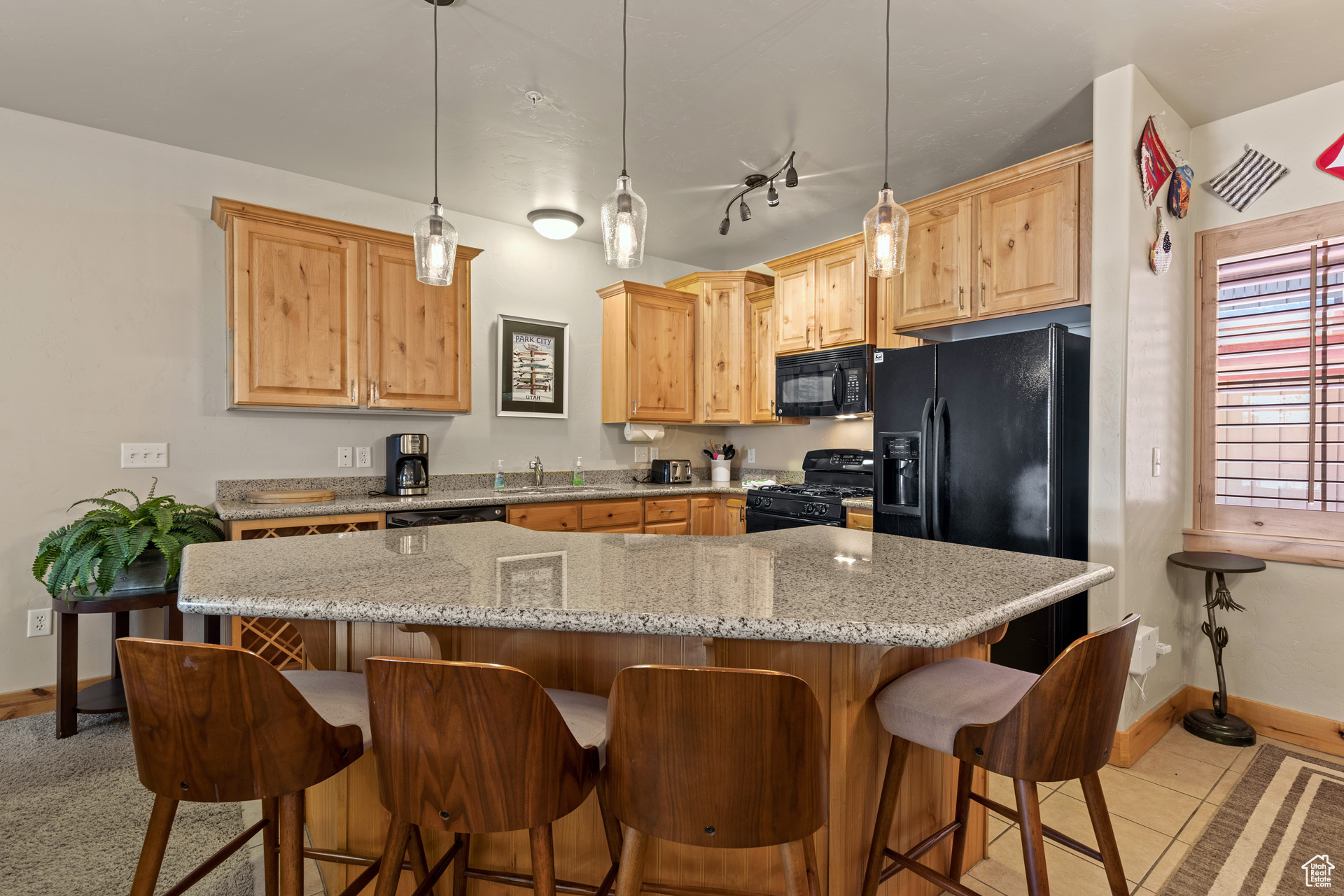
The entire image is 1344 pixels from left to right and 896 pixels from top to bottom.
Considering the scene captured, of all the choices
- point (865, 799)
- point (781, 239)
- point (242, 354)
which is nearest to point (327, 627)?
point (865, 799)

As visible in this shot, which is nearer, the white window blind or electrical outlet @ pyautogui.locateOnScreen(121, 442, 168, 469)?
the white window blind

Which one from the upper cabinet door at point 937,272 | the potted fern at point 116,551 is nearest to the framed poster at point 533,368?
the potted fern at point 116,551

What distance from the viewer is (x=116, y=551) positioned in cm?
253

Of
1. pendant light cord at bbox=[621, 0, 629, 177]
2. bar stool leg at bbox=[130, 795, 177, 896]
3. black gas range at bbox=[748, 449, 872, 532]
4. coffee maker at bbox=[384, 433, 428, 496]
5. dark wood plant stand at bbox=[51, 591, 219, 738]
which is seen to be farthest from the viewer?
black gas range at bbox=[748, 449, 872, 532]

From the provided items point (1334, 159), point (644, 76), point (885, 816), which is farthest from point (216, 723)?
Result: point (1334, 159)

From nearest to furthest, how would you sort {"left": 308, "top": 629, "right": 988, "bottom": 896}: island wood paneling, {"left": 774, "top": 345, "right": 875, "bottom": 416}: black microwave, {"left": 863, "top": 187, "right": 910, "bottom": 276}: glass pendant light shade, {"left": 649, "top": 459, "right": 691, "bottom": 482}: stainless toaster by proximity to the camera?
{"left": 308, "top": 629, "right": 988, "bottom": 896}: island wood paneling
{"left": 863, "top": 187, "right": 910, "bottom": 276}: glass pendant light shade
{"left": 774, "top": 345, "right": 875, "bottom": 416}: black microwave
{"left": 649, "top": 459, "right": 691, "bottom": 482}: stainless toaster

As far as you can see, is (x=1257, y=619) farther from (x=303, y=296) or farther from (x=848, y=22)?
(x=303, y=296)

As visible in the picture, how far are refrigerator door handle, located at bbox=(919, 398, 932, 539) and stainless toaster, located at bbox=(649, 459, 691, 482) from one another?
6.82ft

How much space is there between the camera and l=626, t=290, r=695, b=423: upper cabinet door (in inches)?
179

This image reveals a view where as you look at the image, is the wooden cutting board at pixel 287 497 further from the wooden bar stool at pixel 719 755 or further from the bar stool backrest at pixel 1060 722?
the bar stool backrest at pixel 1060 722

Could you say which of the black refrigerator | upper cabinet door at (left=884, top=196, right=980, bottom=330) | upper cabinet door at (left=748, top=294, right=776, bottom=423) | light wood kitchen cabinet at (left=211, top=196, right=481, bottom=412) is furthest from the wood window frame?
light wood kitchen cabinet at (left=211, top=196, right=481, bottom=412)

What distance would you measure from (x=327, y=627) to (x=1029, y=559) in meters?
1.71

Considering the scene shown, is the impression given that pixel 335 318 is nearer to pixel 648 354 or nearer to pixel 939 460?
pixel 648 354

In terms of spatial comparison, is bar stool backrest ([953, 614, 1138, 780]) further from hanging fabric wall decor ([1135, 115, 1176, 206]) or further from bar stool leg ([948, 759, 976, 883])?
hanging fabric wall decor ([1135, 115, 1176, 206])
